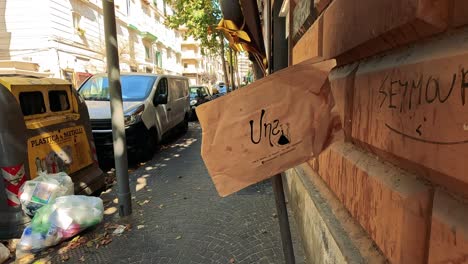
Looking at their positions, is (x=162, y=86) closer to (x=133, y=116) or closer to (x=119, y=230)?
(x=133, y=116)

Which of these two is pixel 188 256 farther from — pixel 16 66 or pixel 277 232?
pixel 16 66

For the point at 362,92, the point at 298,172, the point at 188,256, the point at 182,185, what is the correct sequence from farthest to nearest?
the point at 182,185 → the point at 298,172 → the point at 188,256 → the point at 362,92

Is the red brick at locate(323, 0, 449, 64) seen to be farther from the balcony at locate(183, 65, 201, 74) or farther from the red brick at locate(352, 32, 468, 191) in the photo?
the balcony at locate(183, 65, 201, 74)

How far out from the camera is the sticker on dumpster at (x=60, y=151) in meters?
3.68

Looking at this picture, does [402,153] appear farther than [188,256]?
Answer: No

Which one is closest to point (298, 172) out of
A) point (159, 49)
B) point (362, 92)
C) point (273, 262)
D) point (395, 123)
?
point (273, 262)

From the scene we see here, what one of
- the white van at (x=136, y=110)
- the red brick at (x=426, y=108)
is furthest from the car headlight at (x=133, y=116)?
the red brick at (x=426, y=108)

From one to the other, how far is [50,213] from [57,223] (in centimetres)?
13

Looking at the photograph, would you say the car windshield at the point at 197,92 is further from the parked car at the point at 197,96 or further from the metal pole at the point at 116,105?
Result: the metal pole at the point at 116,105

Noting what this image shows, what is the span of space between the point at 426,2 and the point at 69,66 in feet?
57.7

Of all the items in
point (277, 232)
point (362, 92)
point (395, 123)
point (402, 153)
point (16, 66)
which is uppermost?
point (16, 66)

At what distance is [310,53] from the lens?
115 inches

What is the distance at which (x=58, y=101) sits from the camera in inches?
172

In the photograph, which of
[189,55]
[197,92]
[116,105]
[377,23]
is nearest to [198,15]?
[197,92]
